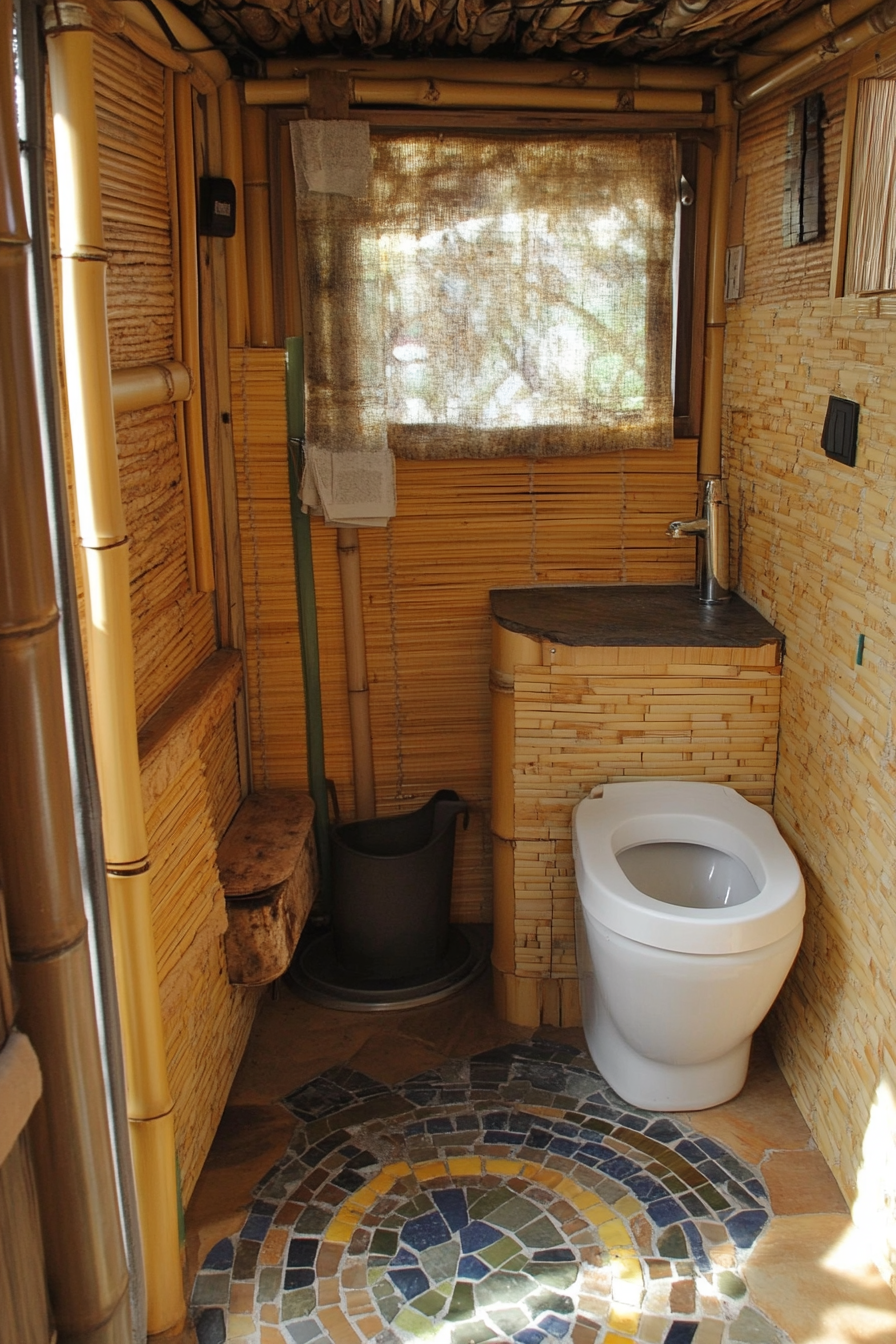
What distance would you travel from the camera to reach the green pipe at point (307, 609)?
2.80 m

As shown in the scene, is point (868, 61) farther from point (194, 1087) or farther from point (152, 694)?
point (194, 1087)

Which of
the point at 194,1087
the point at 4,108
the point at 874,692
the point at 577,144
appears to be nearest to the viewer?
the point at 4,108

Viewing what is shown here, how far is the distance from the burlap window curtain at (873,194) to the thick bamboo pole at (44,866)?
4.75ft

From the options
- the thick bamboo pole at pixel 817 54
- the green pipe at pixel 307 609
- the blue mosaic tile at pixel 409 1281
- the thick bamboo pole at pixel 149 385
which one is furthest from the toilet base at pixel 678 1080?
the thick bamboo pole at pixel 817 54

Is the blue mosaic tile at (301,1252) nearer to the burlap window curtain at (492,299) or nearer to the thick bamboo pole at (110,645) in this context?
the thick bamboo pole at (110,645)

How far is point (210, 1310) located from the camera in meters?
1.94

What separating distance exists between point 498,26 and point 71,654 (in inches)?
65.0

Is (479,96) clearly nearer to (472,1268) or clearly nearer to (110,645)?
(110,645)

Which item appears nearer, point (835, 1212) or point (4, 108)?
→ point (4, 108)

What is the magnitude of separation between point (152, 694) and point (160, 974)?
505mm

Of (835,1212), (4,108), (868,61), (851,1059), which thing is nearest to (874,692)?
(851,1059)

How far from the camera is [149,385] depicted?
2076 millimetres

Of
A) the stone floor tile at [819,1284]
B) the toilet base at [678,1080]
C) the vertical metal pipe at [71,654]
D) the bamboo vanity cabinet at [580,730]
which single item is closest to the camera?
the vertical metal pipe at [71,654]

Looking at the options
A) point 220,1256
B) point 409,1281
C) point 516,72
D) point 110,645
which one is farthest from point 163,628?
point 516,72
